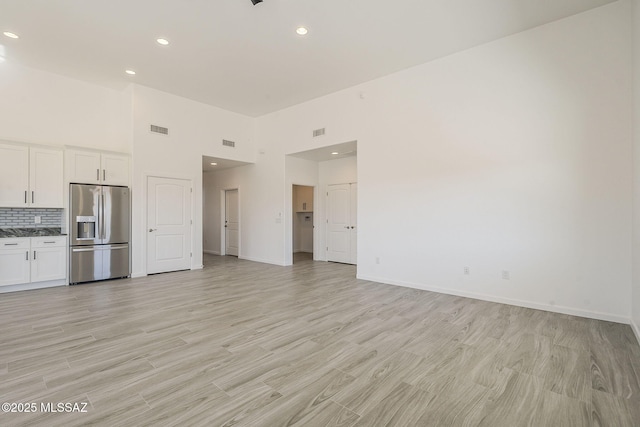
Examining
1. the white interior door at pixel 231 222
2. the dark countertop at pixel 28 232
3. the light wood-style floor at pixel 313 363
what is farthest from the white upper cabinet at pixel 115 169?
the white interior door at pixel 231 222

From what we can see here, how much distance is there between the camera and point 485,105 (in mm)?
4438

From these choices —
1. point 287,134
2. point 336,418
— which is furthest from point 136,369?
point 287,134

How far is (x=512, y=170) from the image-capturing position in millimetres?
4199

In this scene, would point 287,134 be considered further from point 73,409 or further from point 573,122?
point 73,409

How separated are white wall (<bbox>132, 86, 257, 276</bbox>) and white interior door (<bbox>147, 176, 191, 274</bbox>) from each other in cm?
13

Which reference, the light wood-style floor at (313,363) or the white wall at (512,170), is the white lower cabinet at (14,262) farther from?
the white wall at (512,170)

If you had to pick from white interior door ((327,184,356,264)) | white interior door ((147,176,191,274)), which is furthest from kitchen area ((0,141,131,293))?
white interior door ((327,184,356,264))

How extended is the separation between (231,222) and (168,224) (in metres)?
3.02

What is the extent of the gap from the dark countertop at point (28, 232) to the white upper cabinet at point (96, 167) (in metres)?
0.95

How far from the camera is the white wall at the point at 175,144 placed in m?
6.00

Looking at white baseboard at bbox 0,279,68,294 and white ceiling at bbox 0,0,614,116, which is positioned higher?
white ceiling at bbox 0,0,614,116

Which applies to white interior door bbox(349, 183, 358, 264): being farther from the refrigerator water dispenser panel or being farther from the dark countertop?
the dark countertop

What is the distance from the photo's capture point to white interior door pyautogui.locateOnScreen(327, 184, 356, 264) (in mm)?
7742

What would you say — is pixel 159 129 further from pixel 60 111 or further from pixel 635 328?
pixel 635 328
